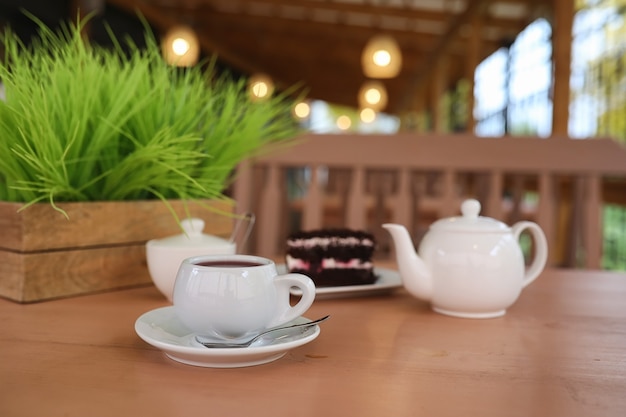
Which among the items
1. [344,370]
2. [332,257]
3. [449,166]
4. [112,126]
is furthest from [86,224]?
[449,166]

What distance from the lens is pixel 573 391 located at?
1.64 ft

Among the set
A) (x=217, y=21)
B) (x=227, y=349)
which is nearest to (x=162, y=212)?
(x=227, y=349)

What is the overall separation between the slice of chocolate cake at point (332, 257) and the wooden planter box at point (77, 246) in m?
0.20

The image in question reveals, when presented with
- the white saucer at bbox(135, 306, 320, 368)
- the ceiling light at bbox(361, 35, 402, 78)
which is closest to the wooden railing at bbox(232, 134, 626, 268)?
→ the white saucer at bbox(135, 306, 320, 368)

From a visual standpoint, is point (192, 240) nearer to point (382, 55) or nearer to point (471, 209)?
point (471, 209)

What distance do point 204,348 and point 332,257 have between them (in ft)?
1.28

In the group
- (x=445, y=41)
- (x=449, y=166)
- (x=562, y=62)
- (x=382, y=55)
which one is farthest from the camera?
(x=445, y=41)

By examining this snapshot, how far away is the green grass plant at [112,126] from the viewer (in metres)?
0.78

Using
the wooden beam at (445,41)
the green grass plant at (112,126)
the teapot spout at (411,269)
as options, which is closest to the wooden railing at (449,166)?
the green grass plant at (112,126)

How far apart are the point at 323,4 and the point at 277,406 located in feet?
28.0

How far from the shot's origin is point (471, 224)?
2.60 ft

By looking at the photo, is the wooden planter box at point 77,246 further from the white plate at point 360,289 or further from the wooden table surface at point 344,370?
the white plate at point 360,289

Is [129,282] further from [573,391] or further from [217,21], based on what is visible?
[217,21]

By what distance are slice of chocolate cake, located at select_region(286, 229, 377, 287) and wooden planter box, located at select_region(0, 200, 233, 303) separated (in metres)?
0.20
